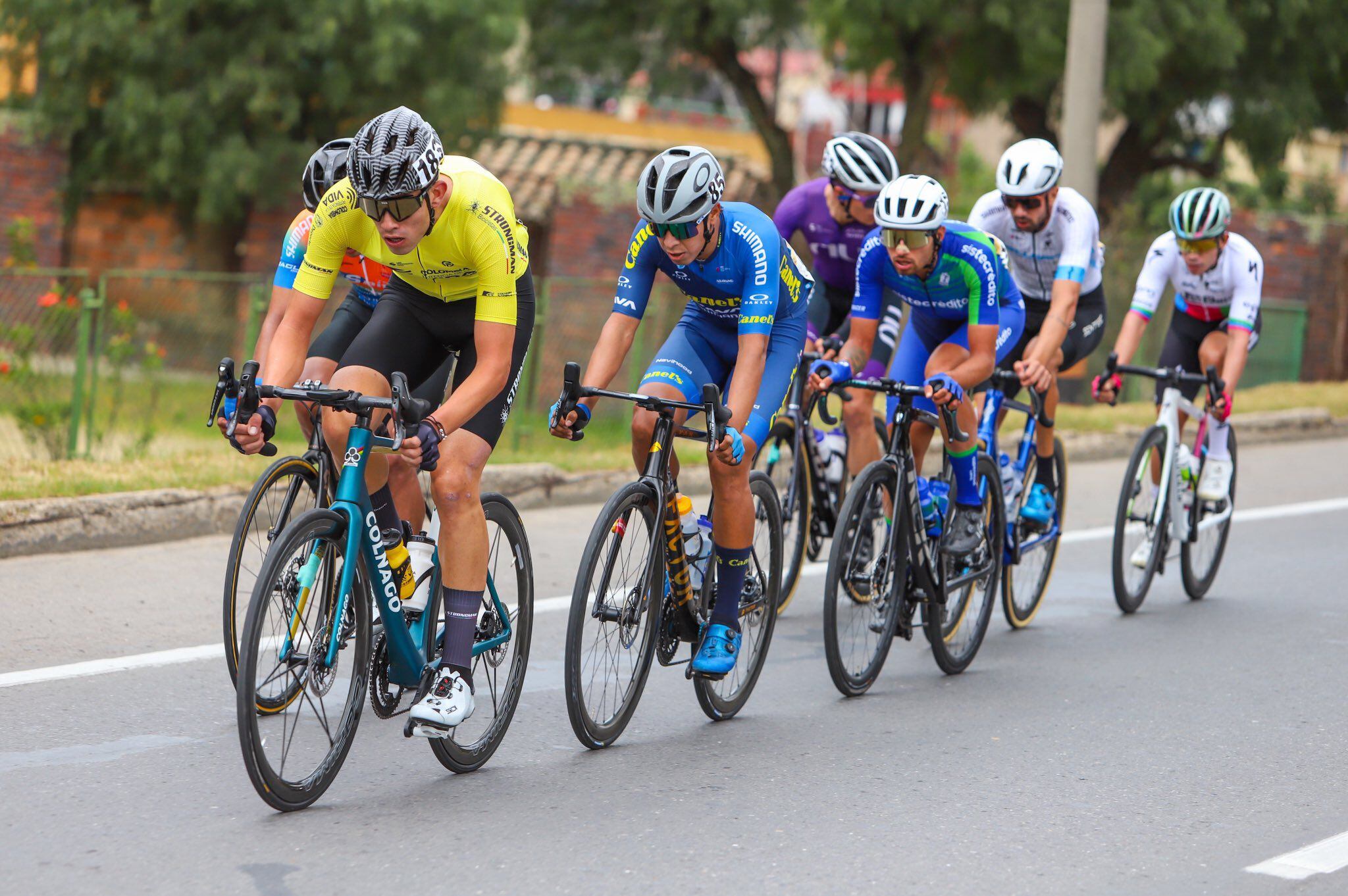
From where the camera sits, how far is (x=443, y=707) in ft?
16.0

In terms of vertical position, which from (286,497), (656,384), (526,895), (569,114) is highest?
(569,114)

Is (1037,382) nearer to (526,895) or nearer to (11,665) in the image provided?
(526,895)

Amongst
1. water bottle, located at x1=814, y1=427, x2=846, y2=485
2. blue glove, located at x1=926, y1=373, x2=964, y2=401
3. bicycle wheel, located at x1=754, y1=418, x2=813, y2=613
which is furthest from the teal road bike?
water bottle, located at x1=814, y1=427, x2=846, y2=485

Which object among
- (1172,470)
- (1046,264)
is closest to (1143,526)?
(1172,470)

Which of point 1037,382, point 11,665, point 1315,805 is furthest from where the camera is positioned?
point 1037,382

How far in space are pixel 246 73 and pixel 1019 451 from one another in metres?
12.4

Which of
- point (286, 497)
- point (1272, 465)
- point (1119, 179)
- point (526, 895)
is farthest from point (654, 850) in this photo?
point (1119, 179)

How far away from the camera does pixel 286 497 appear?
536cm

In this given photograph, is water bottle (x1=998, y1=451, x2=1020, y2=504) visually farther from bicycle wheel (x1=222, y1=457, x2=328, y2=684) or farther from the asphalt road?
bicycle wheel (x1=222, y1=457, x2=328, y2=684)

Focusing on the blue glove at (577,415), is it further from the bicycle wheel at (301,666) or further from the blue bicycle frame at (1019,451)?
the blue bicycle frame at (1019,451)

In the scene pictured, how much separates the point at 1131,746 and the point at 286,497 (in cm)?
310

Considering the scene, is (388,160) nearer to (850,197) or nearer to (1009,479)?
(850,197)

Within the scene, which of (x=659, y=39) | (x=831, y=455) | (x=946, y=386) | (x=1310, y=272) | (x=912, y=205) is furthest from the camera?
(x=659, y=39)

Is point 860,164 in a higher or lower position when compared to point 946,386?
higher
